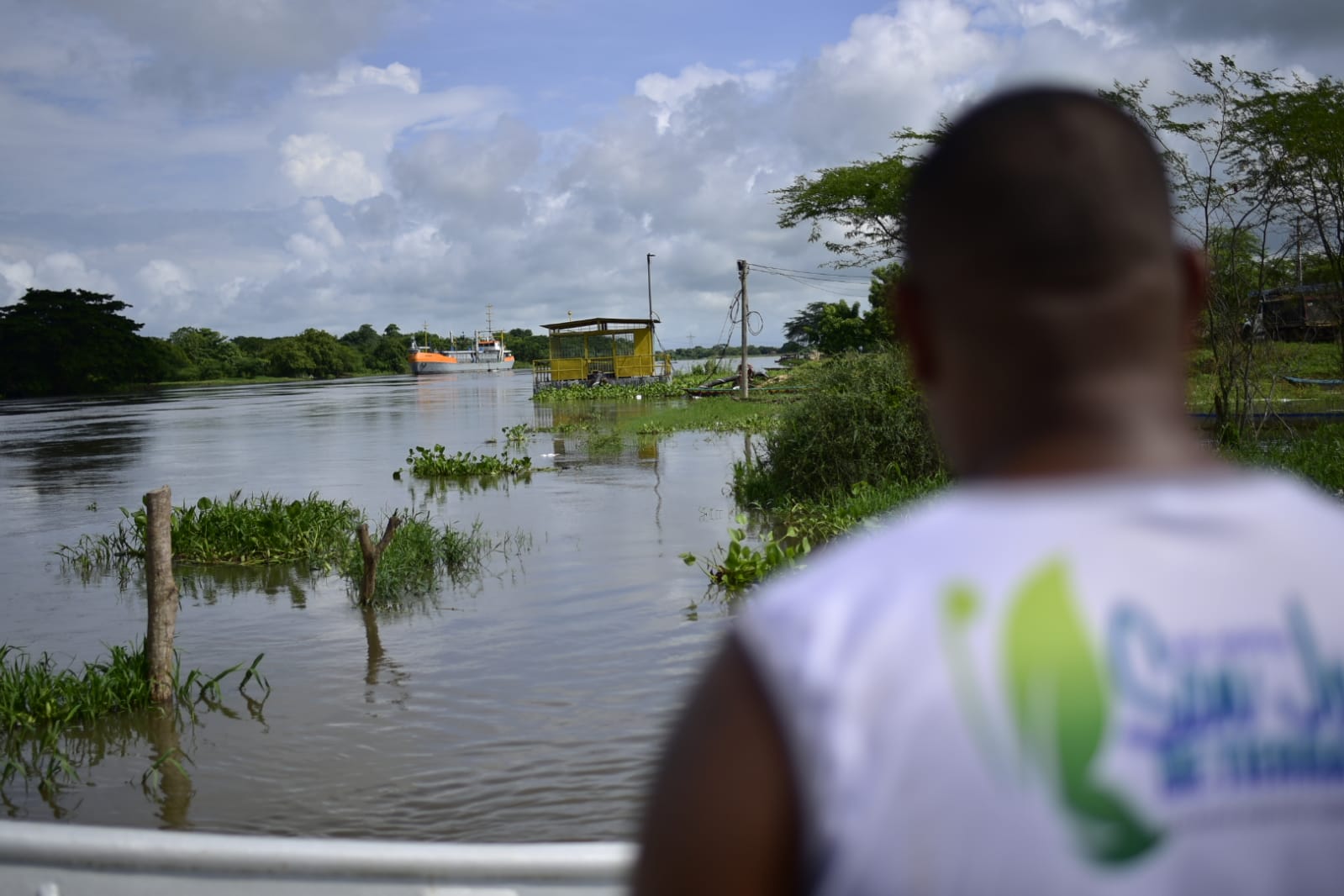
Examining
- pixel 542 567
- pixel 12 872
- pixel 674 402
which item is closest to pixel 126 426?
pixel 674 402

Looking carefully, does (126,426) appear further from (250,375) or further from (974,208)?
(250,375)

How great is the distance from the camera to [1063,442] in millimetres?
940

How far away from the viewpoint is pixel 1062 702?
853 millimetres

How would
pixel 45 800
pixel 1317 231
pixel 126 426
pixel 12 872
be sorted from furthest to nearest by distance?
1. pixel 126 426
2. pixel 1317 231
3. pixel 45 800
4. pixel 12 872

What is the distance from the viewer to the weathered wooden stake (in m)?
11.4

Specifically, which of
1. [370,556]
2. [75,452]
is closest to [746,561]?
[370,556]

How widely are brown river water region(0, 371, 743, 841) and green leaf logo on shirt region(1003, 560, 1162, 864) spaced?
19.3ft

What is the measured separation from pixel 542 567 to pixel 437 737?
5.34 metres

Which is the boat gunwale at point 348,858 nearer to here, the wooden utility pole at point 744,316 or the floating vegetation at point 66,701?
the floating vegetation at point 66,701

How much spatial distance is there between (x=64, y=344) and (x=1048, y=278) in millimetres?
94411

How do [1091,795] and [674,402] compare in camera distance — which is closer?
[1091,795]

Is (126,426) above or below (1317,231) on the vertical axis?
below

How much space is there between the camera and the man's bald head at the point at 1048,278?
0.96m

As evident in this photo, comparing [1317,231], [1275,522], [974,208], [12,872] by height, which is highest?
[1317,231]
